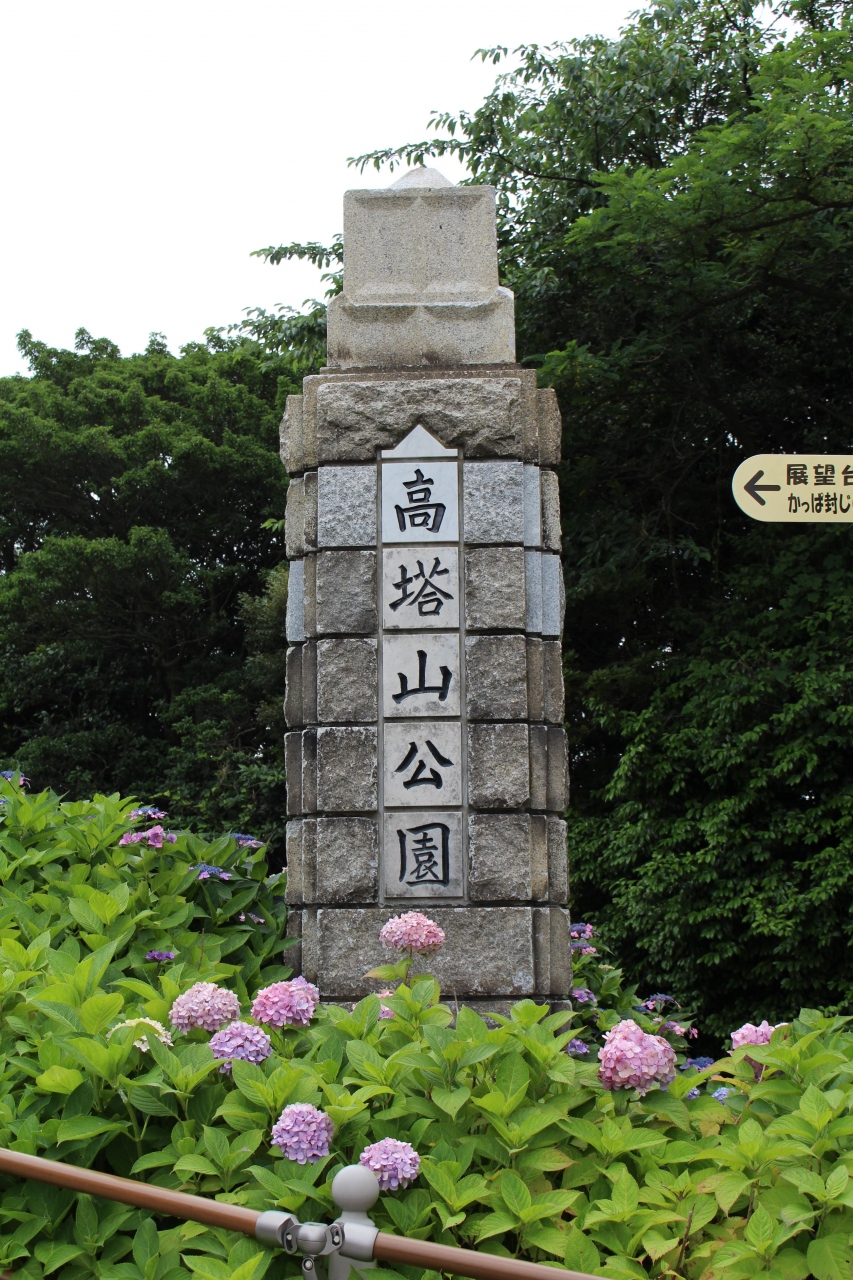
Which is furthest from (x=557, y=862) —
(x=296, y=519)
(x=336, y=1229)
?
(x=336, y=1229)

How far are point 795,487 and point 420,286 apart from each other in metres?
1.76

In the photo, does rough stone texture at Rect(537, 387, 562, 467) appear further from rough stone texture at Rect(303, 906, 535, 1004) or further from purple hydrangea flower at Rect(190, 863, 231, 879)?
purple hydrangea flower at Rect(190, 863, 231, 879)

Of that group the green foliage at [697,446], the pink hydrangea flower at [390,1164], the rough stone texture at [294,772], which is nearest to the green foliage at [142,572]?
the green foliage at [697,446]

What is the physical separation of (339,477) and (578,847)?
4552mm

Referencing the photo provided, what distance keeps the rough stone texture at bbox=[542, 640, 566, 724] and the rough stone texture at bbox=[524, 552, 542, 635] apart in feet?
→ 0.28

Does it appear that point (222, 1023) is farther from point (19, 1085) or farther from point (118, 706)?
point (118, 706)

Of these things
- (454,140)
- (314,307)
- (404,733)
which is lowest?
(404,733)

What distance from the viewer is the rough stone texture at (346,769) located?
3980mm

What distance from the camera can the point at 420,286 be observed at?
4258 mm

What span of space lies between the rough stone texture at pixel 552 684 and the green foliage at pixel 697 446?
10.8 ft

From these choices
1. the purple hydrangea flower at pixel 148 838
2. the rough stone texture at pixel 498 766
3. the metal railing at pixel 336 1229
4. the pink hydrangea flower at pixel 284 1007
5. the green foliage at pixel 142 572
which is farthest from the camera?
the green foliage at pixel 142 572

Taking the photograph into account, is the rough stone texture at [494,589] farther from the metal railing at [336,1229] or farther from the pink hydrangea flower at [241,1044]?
the metal railing at [336,1229]

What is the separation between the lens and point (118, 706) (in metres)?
13.7

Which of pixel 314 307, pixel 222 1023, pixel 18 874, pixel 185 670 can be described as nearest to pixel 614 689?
pixel 314 307
